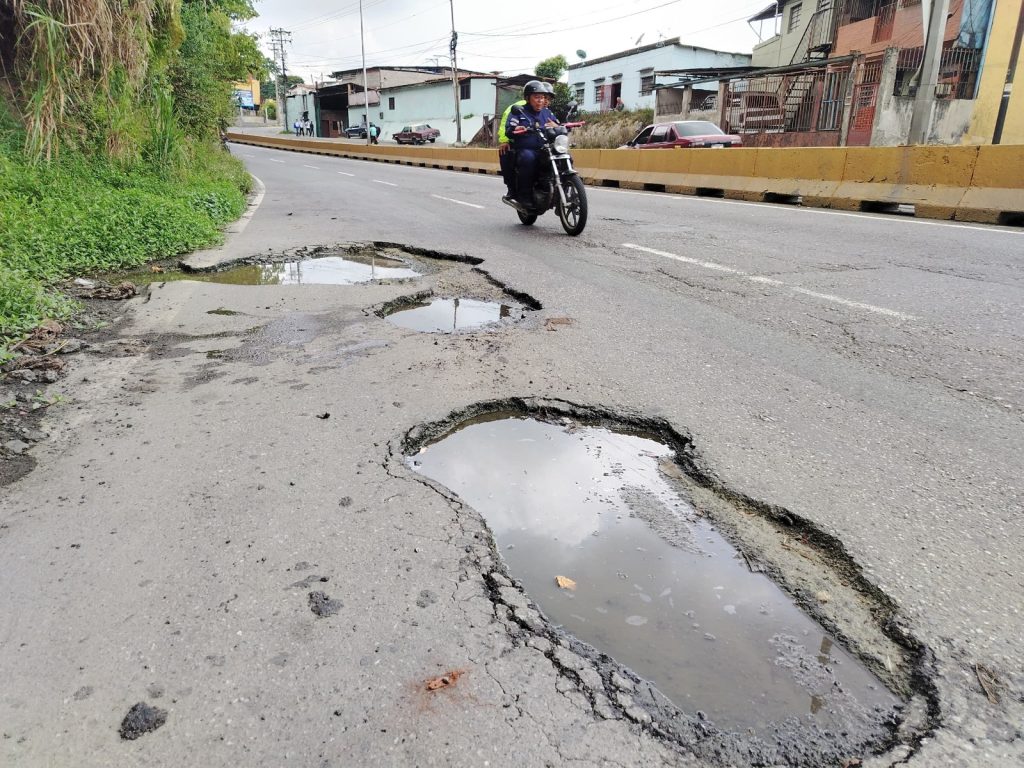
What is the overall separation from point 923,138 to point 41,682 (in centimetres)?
1494

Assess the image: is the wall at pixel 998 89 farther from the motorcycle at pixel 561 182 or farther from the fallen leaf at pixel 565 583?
the fallen leaf at pixel 565 583

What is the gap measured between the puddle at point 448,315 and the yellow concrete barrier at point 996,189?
7.23m

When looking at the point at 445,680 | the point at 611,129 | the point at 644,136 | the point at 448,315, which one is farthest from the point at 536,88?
the point at 611,129

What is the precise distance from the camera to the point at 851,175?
36.0 feet

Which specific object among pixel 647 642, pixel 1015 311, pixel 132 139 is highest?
pixel 132 139

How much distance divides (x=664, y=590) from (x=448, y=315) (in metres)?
3.40

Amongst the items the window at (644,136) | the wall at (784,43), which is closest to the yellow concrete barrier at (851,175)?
the window at (644,136)

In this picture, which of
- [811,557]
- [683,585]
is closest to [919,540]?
[811,557]

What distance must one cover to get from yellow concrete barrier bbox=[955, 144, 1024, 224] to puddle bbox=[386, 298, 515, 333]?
23.7 ft

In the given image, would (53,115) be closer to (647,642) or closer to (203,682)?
(203,682)

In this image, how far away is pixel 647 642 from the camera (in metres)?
1.93

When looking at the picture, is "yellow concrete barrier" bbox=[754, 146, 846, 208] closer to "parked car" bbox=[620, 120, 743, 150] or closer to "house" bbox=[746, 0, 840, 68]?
"parked car" bbox=[620, 120, 743, 150]

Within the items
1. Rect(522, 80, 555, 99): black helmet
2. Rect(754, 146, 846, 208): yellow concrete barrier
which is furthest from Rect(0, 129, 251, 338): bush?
Rect(754, 146, 846, 208): yellow concrete barrier

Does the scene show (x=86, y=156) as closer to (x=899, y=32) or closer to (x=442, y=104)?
(x=899, y=32)
